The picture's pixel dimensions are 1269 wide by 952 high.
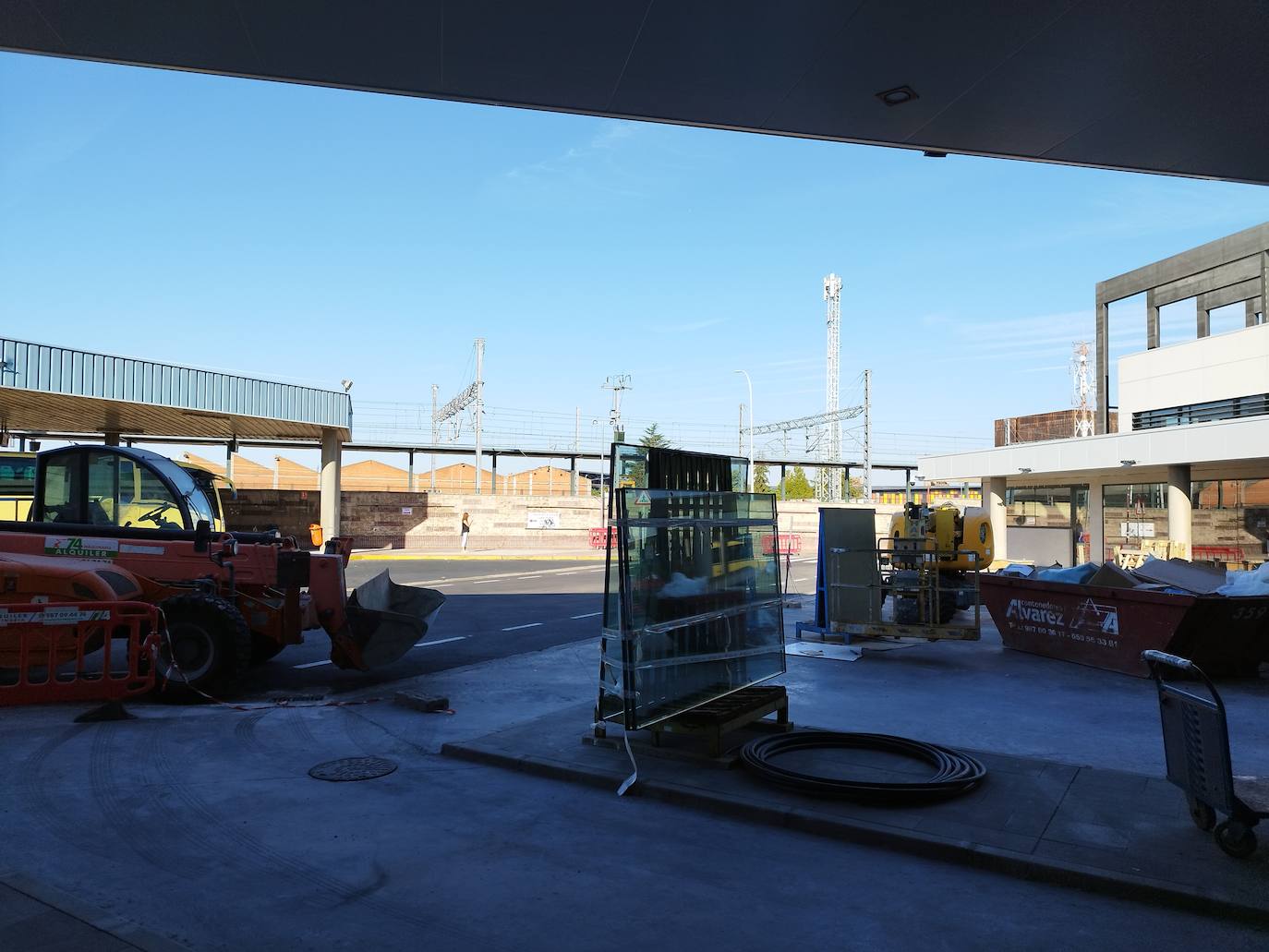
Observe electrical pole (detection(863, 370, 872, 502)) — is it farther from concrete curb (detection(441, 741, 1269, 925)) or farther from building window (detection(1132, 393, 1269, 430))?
concrete curb (detection(441, 741, 1269, 925))

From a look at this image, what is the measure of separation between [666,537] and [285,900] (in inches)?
152

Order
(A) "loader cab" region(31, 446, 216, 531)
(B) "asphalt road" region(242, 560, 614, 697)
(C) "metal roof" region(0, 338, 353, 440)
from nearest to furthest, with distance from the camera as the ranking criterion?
(A) "loader cab" region(31, 446, 216, 531), (B) "asphalt road" region(242, 560, 614, 697), (C) "metal roof" region(0, 338, 353, 440)

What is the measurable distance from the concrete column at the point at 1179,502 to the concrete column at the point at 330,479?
30240 mm

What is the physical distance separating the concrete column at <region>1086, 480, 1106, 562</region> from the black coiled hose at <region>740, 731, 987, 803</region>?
87.1 ft

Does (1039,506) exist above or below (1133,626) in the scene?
above

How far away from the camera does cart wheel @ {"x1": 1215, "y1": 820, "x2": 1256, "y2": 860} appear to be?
16.3 feet

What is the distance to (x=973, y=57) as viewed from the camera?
16.8 feet

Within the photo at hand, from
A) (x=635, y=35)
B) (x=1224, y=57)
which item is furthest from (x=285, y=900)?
(x=1224, y=57)

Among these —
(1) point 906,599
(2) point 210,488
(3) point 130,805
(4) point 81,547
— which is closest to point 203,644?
(4) point 81,547

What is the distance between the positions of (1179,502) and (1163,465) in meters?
1.17

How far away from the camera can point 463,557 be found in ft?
129

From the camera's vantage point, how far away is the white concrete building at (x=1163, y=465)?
26.4 meters

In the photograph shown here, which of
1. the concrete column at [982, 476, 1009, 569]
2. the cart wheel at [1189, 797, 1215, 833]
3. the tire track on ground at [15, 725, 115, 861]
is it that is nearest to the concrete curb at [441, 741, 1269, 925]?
the cart wheel at [1189, 797, 1215, 833]

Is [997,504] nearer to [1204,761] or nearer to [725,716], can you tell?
[725,716]
